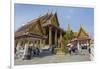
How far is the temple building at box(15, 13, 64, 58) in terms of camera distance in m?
2.14

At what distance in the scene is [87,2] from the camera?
240 cm

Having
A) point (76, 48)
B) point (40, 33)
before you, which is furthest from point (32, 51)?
point (76, 48)

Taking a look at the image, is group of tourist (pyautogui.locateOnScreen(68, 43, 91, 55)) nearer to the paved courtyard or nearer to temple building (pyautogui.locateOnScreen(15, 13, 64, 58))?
the paved courtyard

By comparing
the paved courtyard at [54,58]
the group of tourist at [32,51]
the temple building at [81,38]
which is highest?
the temple building at [81,38]

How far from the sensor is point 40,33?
222 cm

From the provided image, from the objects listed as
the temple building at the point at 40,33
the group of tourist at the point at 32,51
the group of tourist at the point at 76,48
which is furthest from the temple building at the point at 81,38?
the group of tourist at the point at 32,51

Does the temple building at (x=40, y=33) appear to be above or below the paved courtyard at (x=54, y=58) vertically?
above

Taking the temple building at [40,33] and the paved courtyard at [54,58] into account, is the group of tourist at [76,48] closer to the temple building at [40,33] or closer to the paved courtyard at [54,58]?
the paved courtyard at [54,58]

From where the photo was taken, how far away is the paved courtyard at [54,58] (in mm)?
2158

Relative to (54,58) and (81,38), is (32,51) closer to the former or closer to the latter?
(54,58)

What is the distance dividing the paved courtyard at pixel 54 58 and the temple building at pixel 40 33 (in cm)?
13
